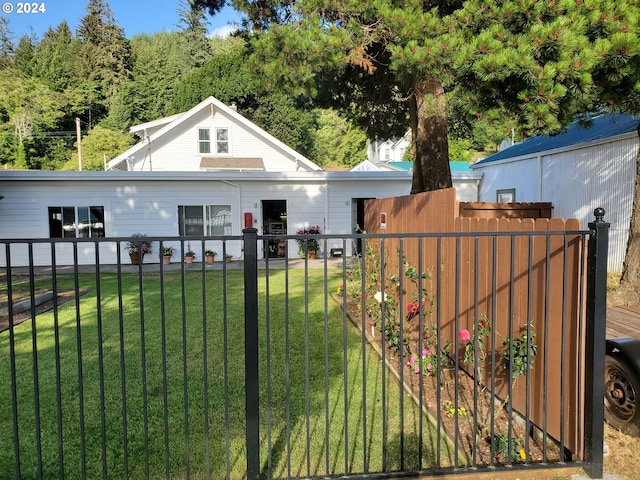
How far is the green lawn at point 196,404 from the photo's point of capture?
230 cm

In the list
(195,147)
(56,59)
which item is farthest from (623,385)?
(56,59)

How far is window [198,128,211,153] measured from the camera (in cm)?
1729

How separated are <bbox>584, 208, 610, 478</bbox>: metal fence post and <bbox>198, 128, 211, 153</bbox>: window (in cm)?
1662

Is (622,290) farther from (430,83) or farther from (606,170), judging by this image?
(606,170)

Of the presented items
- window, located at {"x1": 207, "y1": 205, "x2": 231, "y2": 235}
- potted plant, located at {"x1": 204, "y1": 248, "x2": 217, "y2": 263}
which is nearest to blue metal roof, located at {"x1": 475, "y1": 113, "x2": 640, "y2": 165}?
window, located at {"x1": 207, "y1": 205, "x2": 231, "y2": 235}

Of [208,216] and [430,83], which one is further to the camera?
[208,216]

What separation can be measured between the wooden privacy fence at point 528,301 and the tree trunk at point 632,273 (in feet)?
9.63

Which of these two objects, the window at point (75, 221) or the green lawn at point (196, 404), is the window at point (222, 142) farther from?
the green lawn at point (196, 404)

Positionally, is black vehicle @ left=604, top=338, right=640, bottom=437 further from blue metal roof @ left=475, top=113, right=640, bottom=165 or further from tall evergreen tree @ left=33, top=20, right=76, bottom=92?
tall evergreen tree @ left=33, top=20, right=76, bottom=92

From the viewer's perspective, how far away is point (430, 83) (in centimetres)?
552

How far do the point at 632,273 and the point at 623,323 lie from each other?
8.92ft

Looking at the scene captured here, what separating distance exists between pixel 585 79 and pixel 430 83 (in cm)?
241

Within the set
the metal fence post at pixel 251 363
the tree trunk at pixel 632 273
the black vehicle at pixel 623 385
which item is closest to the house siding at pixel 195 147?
the tree trunk at pixel 632 273

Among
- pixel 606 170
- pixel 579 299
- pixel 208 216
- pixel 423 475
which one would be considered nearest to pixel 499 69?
pixel 579 299
